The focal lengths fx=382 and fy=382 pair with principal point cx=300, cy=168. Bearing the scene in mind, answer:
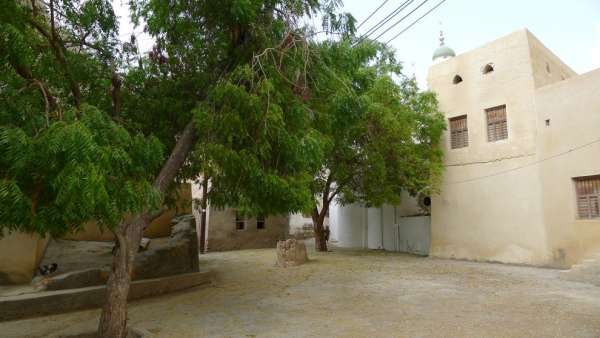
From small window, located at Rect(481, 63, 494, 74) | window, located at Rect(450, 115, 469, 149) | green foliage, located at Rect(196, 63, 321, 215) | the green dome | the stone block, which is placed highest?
the green dome

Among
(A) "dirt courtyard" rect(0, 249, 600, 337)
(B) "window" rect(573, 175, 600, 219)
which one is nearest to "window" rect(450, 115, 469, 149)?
(B) "window" rect(573, 175, 600, 219)

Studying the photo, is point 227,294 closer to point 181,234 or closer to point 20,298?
point 181,234

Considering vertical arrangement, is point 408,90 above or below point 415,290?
above

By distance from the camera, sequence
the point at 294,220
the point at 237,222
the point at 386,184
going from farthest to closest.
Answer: the point at 294,220, the point at 237,222, the point at 386,184

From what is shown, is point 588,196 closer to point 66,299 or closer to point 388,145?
point 388,145

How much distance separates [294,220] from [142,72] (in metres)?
15.9

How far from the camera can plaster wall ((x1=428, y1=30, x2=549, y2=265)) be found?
471 inches

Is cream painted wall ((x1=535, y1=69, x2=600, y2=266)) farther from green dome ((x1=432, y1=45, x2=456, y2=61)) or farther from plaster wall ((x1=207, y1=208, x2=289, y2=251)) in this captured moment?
green dome ((x1=432, y1=45, x2=456, y2=61))

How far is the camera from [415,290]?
8094mm

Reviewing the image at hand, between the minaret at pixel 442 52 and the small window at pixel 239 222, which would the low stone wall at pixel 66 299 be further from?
the minaret at pixel 442 52

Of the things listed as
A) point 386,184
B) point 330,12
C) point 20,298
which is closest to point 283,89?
point 330,12

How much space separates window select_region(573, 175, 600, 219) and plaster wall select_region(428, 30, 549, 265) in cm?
98

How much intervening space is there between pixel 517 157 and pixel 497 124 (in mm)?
1409

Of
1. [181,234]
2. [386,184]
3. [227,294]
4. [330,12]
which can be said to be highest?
[330,12]
